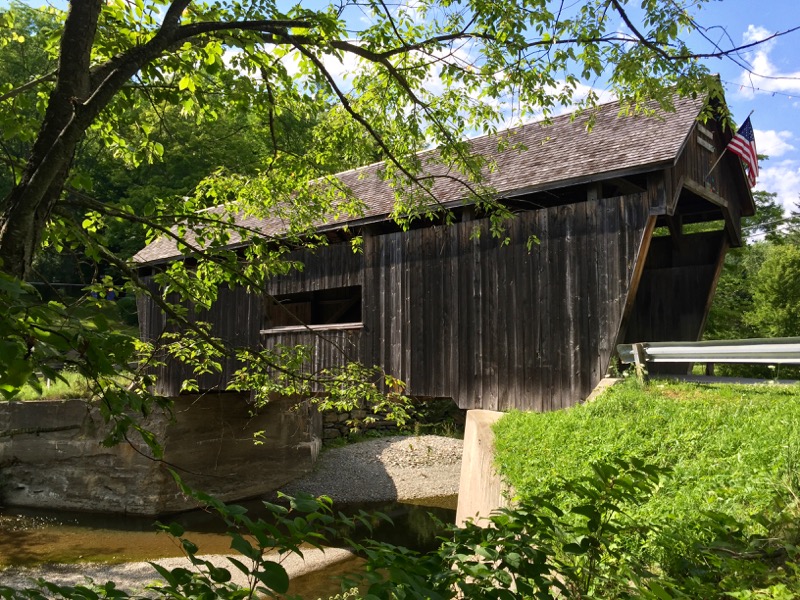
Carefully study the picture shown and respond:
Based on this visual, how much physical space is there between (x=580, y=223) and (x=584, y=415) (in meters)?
2.44

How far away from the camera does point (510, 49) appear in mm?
3689

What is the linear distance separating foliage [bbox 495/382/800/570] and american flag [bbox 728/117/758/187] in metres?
3.47

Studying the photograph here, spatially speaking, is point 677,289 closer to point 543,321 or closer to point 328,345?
point 543,321

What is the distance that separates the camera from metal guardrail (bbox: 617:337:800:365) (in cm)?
608

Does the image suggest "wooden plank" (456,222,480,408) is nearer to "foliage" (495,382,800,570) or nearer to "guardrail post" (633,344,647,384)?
"foliage" (495,382,800,570)

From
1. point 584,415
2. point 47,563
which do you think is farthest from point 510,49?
point 47,563

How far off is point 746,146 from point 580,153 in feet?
8.20

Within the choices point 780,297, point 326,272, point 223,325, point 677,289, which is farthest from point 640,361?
point 780,297

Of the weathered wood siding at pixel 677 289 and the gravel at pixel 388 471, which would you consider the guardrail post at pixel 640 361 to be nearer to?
the weathered wood siding at pixel 677 289

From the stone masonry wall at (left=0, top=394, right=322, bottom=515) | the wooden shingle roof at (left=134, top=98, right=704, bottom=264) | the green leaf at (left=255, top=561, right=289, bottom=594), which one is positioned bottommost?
the stone masonry wall at (left=0, top=394, right=322, bottom=515)

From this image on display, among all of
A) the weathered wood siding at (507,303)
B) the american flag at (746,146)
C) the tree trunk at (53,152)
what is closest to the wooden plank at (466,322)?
the weathered wood siding at (507,303)

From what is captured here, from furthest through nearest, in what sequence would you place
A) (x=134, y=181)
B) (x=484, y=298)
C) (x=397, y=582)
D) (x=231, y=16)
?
(x=134, y=181) → (x=484, y=298) → (x=231, y=16) → (x=397, y=582)

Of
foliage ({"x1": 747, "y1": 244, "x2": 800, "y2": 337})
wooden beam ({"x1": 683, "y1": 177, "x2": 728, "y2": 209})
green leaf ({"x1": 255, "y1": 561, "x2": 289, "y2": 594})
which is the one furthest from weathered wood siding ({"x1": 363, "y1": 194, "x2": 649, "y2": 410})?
foliage ({"x1": 747, "y1": 244, "x2": 800, "y2": 337})

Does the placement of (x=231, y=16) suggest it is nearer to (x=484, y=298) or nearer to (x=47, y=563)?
(x=484, y=298)
